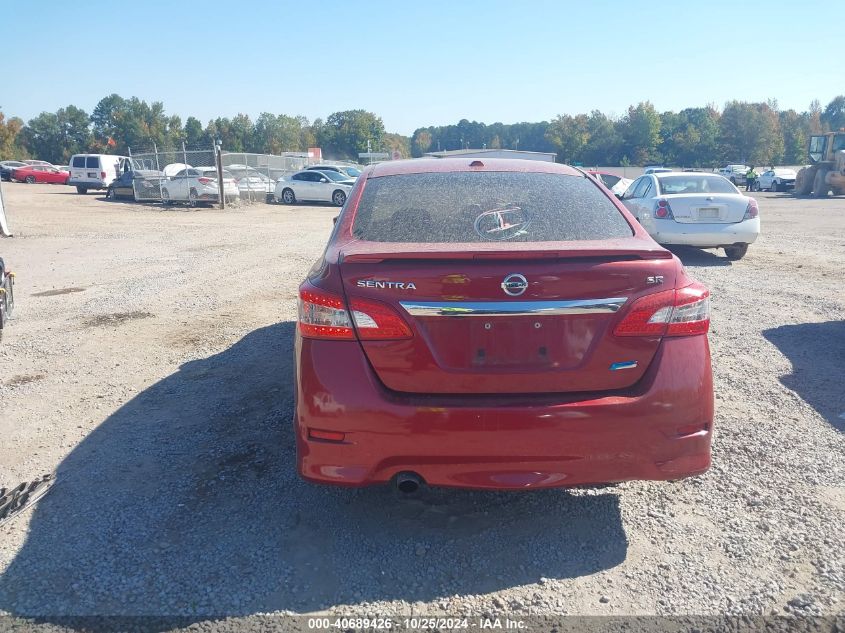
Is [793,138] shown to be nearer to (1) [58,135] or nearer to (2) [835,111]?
(2) [835,111]

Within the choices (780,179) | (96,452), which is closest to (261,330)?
(96,452)

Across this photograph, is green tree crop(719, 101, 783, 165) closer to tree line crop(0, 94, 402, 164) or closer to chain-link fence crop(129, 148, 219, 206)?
tree line crop(0, 94, 402, 164)

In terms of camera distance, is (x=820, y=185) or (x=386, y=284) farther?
(x=820, y=185)

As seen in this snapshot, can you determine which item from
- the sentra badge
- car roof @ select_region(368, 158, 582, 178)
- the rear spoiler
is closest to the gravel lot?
the sentra badge

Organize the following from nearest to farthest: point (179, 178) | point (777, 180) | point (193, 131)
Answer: point (179, 178) → point (777, 180) → point (193, 131)

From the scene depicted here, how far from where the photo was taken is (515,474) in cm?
289

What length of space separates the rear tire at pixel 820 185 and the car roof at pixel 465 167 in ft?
126

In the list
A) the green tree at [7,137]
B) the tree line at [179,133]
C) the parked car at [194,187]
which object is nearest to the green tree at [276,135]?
the tree line at [179,133]

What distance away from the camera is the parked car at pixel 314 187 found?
98.9ft

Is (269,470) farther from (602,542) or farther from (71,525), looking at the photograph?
(602,542)

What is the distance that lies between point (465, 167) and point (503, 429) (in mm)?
1918

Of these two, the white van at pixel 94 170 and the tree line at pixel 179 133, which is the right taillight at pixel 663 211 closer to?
the white van at pixel 94 170

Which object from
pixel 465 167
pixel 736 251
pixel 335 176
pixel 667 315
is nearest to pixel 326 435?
pixel 667 315

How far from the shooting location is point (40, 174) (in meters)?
49.7
